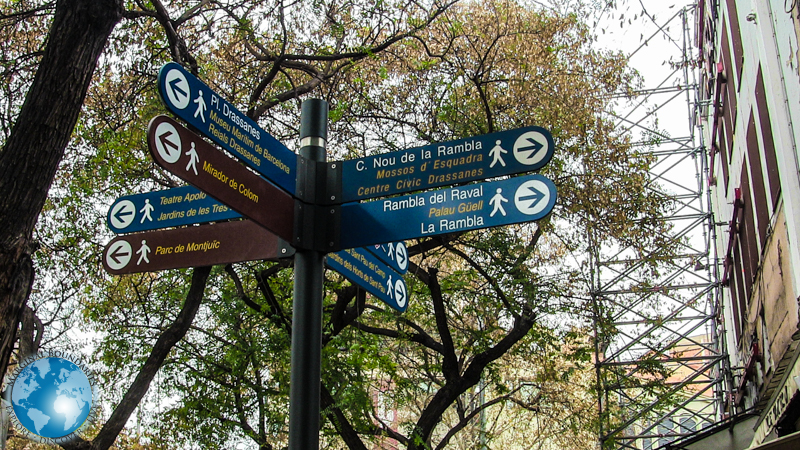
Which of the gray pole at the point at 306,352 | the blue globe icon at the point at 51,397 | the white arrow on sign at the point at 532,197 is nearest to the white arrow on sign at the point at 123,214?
the blue globe icon at the point at 51,397

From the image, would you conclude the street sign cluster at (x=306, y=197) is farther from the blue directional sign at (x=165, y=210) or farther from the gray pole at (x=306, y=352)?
the gray pole at (x=306, y=352)

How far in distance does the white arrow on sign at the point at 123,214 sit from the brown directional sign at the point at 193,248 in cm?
10

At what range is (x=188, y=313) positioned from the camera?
7527 millimetres

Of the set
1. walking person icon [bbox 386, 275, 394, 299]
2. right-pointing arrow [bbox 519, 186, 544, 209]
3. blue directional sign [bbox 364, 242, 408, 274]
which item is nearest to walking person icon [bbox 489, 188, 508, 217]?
right-pointing arrow [bbox 519, 186, 544, 209]

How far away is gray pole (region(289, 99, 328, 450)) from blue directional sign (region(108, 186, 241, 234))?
646 mm

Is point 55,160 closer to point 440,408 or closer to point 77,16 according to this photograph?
point 77,16

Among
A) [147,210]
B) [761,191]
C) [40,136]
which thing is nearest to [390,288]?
[147,210]

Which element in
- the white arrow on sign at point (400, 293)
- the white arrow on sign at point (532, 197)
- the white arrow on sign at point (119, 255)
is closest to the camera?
the white arrow on sign at point (532, 197)

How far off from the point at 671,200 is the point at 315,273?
32.8ft

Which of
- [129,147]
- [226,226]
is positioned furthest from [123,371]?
[226,226]

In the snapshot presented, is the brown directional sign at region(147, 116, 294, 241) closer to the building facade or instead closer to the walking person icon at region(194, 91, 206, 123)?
the walking person icon at region(194, 91, 206, 123)

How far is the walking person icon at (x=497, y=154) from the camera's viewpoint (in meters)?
3.98

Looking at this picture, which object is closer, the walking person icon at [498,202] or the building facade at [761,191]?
the walking person icon at [498,202]

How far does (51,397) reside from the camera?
148 inches
